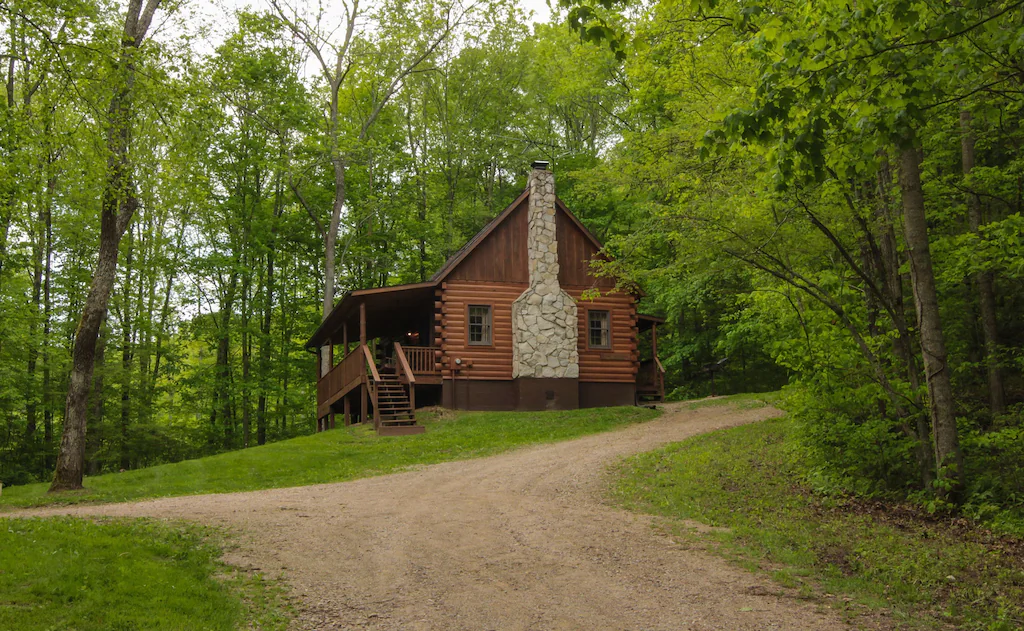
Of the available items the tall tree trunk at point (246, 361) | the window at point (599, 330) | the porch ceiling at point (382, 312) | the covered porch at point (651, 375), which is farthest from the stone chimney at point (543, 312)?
the tall tree trunk at point (246, 361)

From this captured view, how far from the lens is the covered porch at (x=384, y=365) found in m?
22.7

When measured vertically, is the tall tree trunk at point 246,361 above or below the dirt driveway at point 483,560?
above

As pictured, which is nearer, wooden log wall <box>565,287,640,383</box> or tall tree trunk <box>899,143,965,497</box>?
tall tree trunk <box>899,143,965,497</box>

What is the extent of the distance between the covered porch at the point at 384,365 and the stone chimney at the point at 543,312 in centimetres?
271

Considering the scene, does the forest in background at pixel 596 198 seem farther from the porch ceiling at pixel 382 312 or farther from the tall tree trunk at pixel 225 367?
the porch ceiling at pixel 382 312

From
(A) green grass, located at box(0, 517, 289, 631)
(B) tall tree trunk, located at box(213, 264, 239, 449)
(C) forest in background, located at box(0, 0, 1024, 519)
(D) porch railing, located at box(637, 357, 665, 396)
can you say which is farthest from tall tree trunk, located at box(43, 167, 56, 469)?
(D) porch railing, located at box(637, 357, 665, 396)

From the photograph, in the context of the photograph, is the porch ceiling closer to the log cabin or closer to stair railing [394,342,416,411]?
the log cabin

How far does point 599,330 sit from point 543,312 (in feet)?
7.84

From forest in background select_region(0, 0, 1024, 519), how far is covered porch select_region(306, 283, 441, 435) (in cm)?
467

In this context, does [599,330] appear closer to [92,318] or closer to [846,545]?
[92,318]

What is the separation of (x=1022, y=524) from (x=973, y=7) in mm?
5854

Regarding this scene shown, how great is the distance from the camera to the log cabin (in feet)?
81.2

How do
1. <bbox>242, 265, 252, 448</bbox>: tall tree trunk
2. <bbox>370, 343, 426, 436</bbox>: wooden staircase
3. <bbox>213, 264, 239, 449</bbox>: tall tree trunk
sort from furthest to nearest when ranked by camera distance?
<bbox>213, 264, 239, 449</bbox>: tall tree trunk < <bbox>242, 265, 252, 448</bbox>: tall tree trunk < <bbox>370, 343, 426, 436</bbox>: wooden staircase

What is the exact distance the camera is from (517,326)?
25156 mm
